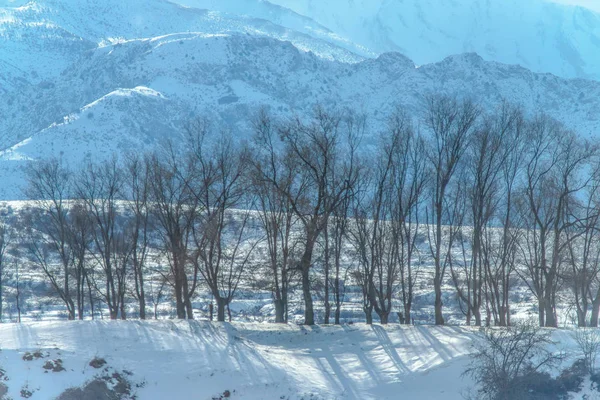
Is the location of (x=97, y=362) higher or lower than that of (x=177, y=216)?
lower

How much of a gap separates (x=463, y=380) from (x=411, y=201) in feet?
46.5

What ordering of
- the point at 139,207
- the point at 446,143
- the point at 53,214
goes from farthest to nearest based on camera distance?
1. the point at 139,207
2. the point at 53,214
3. the point at 446,143

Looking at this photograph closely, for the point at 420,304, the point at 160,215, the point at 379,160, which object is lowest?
the point at 420,304

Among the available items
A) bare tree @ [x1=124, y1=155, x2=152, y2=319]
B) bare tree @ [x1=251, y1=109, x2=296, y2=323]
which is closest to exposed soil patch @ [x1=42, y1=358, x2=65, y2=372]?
bare tree @ [x1=251, y1=109, x2=296, y2=323]

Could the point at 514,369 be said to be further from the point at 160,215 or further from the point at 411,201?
the point at 160,215

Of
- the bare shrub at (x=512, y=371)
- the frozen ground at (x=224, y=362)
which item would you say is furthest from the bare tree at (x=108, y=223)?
the bare shrub at (x=512, y=371)

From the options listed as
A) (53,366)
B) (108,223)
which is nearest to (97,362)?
(53,366)

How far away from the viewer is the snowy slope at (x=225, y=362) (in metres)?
22.0

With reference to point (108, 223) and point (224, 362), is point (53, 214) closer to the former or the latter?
point (108, 223)

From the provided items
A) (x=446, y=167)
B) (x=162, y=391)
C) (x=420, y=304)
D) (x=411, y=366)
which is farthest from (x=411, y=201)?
(x=420, y=304)

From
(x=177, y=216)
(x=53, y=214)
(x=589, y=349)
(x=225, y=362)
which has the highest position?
(x=53, y=214)

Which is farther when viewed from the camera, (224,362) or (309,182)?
(309,182)

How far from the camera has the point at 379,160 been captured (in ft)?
127

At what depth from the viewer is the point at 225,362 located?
24.4m
